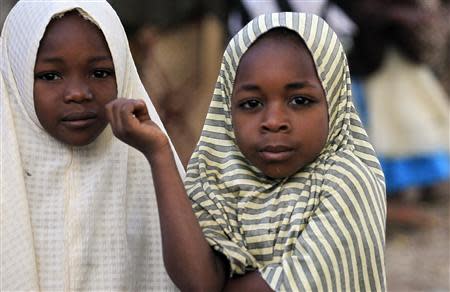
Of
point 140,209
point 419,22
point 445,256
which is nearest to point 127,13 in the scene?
point 419,22

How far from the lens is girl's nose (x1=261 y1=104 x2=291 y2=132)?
2.66 metres

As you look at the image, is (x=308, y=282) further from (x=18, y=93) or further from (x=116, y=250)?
(x=18, y=93)

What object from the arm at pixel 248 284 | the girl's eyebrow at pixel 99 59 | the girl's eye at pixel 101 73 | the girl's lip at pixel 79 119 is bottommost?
the arm at pixel 248 284

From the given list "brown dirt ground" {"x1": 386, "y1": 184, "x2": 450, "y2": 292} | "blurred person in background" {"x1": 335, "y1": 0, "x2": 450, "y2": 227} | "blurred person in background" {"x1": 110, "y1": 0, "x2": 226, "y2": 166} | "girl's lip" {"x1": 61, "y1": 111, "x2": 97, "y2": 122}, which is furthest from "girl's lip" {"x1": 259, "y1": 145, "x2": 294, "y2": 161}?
"blurred person in background" {"x1": 335, "y1": 0, "x2": 450, "y2": 227}

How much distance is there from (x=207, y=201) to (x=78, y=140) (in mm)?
Result: 403

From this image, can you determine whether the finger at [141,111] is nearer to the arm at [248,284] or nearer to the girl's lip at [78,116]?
the girl's lip at [78,116]

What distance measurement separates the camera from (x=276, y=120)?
2658 millimetres

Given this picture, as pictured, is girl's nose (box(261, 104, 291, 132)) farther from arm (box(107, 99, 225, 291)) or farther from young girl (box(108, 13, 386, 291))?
arm (box(107, 99, 225, 291))

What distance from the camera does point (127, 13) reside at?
6.98 metres

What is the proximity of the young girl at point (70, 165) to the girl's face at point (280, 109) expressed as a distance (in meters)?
0.43

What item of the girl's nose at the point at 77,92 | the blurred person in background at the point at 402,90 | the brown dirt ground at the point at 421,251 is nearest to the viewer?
the girl's nose at the point at 77,92

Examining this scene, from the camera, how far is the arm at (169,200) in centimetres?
265

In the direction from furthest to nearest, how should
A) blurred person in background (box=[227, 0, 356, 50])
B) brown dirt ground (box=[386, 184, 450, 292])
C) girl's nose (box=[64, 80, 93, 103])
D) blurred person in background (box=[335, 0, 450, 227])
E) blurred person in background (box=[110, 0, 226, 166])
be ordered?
blurred person in background (box=[335, 0, 450, 227]) < blurred person in background (box=[110, 0, 226, 166]) < brown dirt ground (box=[386, 184, 450, 292]) < blurred person in background (box=[227, 0, 356, 50]) < girl's nose (box=[64, 80, 93, 103])

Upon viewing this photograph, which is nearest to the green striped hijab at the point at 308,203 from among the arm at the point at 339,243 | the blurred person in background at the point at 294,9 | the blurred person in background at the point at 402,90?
the arm at the point at 339,243
